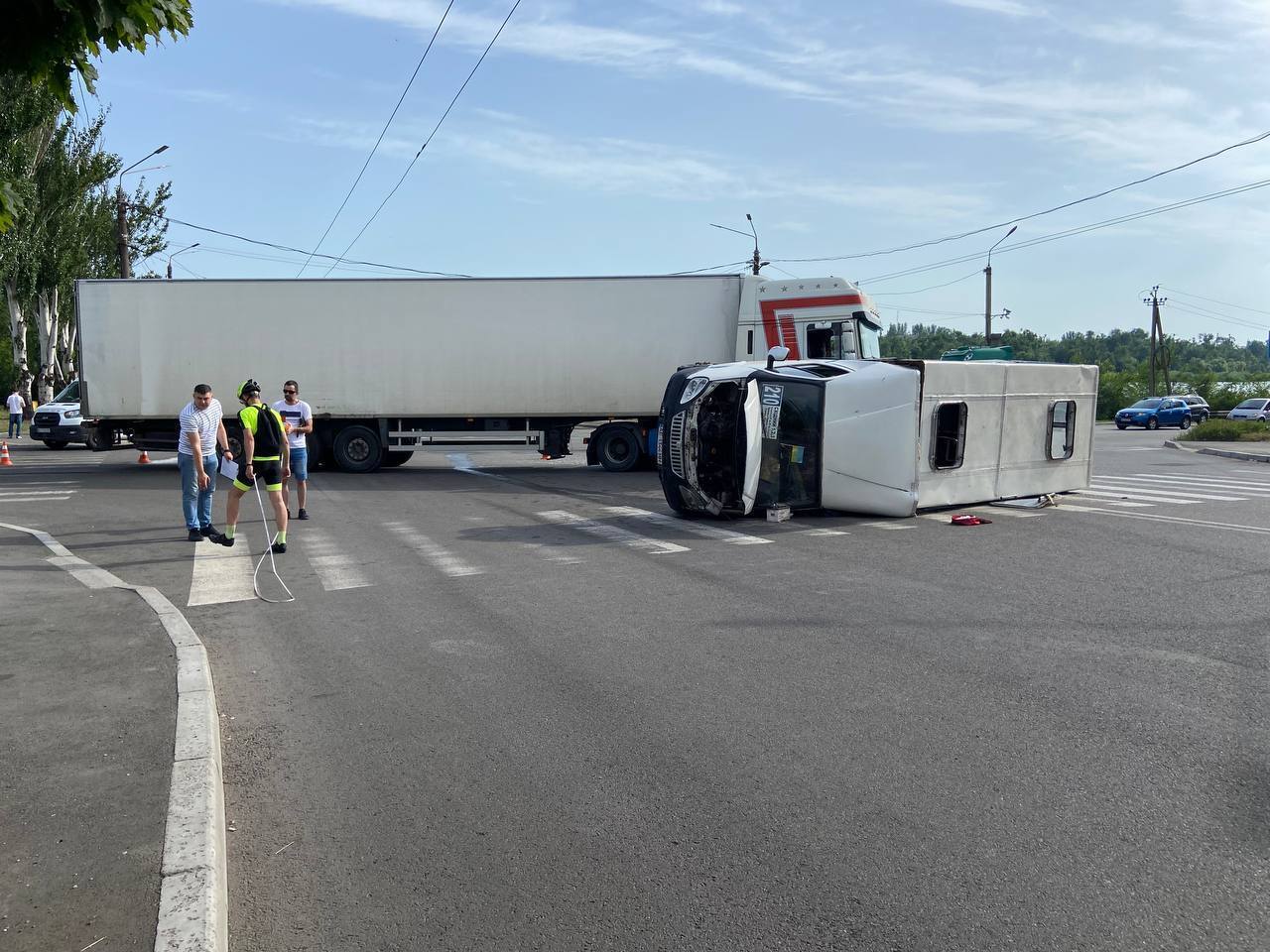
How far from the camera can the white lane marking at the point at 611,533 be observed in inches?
462

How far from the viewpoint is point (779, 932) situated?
3367 millimetres

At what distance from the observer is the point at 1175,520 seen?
14094mm

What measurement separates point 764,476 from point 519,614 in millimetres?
6514

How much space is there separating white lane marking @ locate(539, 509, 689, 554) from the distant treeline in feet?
146

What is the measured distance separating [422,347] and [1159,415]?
139ft

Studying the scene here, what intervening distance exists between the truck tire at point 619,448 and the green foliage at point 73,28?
1808 centimetres

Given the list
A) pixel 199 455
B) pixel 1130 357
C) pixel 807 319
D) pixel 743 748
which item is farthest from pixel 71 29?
pixel 1130 357

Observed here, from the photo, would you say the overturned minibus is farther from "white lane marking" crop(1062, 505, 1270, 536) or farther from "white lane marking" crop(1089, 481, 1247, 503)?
"white lane marking" crop(1089, 481, 1247, 503)

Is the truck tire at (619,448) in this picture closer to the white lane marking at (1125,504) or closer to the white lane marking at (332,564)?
the white lane marking at (1125,504)

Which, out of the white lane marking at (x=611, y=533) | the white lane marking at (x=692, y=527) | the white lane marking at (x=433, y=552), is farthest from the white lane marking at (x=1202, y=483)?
the white lane marking at (x=433, y=552)

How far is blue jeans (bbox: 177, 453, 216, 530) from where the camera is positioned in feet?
39.0

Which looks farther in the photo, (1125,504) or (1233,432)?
(1233,432)

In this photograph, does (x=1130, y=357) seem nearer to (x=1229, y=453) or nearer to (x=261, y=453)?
(x=1229, y=453)

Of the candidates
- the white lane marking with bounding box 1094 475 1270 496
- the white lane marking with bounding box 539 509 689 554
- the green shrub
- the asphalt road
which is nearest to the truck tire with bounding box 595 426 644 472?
the white lane marking with bounding box 539 509 689 554
